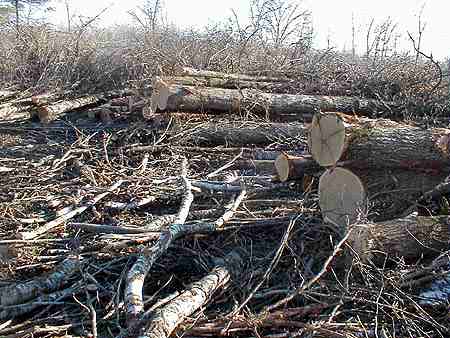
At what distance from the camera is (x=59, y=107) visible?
336 inches

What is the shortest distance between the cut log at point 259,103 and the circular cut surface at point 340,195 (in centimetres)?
375

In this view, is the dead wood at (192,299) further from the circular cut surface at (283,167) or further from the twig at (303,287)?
the circular cut surface at (283,167)

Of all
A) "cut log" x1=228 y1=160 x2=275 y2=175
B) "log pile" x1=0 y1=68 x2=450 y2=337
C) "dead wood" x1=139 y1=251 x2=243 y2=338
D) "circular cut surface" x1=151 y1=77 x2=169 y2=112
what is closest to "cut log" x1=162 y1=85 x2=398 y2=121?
"circular cut surface" x1=151 y1=77 x2=169 y2=112

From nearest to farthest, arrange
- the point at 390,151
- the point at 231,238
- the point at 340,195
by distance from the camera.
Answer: the point at 231,238, the point at 340,195, the point at 390,151

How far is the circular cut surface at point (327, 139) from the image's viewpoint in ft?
13.3

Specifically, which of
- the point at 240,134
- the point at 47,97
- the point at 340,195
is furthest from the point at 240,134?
the point at 47,97

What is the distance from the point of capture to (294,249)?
11.9 feet

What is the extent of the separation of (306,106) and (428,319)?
5.48 m

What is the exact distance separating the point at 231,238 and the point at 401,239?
3.96ft

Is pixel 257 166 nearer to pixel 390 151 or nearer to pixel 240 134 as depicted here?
pixel 240 134

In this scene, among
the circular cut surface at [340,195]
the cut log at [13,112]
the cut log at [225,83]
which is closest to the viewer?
the circular cut surface at [340,195]

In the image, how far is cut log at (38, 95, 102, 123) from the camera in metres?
8.32

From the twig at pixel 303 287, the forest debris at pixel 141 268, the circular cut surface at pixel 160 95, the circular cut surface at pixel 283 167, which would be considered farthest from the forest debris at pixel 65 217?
the circular cut surface at pixel 160 95

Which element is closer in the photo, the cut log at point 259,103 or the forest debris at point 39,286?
the forest debris at point 39,286
